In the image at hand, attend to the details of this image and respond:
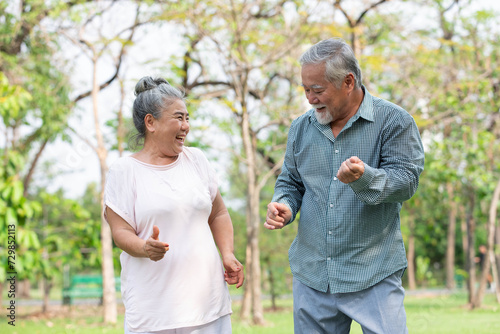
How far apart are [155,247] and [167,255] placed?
0.24 metres

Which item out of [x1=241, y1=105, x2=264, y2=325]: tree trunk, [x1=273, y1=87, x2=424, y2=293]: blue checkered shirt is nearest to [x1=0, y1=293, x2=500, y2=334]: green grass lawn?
[x1=241, y1=105, x2=264, y2=325]: tree trunk

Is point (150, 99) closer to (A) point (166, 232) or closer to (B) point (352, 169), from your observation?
(A) point (166, 232)

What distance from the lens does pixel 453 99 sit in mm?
9406

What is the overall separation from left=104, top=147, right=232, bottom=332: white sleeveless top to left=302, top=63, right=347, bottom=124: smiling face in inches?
23.7

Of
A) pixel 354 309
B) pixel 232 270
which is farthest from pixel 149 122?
pixel 354 309

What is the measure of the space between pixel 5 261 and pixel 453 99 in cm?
690

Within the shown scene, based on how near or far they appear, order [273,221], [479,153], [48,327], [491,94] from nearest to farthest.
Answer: [273,221] → [48,327] → [479,153] → [491,94]

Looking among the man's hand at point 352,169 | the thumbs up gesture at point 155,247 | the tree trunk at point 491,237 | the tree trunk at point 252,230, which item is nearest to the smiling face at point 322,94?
the man's hand at point 352,169

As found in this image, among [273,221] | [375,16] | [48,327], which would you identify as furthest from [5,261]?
[375,16]

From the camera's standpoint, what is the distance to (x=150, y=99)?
2.47 m

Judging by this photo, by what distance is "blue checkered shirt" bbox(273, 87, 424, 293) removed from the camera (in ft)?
7.34

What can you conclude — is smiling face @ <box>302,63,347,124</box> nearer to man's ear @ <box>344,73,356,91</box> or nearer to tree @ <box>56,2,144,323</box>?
man's ear @ <box>344,73,356,91</box>

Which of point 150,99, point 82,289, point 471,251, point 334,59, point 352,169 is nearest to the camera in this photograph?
point 352,169

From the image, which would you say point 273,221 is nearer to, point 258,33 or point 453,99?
point 258,33
